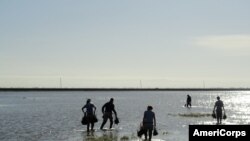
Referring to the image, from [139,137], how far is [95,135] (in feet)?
9.82

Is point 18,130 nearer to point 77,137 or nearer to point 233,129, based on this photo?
point 77,137

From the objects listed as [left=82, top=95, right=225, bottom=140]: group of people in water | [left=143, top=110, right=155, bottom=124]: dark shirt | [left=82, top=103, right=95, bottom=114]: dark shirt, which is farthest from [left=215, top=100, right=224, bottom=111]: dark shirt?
[left=143, top=110, right=155, bottom=124]: dark shirt

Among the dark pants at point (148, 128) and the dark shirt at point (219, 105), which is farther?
the dark shirt at point (219, 105)

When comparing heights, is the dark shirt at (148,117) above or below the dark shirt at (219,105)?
below

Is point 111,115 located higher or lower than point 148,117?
lower

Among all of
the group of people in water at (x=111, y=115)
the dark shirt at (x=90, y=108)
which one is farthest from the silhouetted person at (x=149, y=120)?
the dark shirt at (x=90, y=108)

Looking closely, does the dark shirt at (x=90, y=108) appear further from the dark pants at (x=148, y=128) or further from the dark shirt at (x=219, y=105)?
the dark shirt at (x=219, y=105)

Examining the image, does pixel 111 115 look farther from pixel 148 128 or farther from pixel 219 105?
pixel 219 105

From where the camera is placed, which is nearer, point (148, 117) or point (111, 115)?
point (148, 117)

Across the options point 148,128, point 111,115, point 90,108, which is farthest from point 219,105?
point 148,128

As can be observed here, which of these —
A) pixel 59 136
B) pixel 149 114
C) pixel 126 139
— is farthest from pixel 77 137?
pixel 149 114

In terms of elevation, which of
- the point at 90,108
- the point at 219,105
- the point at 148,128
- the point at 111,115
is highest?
the point at 219,105

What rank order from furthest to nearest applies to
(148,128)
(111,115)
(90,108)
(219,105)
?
(219,105), (111,115), (90,108), (148,128)

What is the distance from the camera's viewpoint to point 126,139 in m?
22.9
